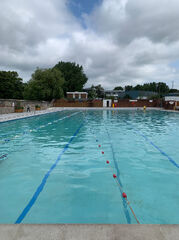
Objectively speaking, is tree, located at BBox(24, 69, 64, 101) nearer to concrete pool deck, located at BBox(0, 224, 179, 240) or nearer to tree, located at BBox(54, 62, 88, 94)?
tree, located at BBox(54, 62, 88, 94)

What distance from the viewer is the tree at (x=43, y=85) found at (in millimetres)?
34438

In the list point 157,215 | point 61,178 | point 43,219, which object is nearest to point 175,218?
point 157,215

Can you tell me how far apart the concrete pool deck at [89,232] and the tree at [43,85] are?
34.5 meters

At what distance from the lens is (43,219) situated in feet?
8.55

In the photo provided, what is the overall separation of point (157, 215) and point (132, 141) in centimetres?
507

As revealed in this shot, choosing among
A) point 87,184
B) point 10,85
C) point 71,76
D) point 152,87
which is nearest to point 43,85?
point 10,85

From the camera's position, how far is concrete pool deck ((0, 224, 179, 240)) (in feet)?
5.25

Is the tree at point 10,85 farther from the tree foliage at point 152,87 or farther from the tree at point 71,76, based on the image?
the tree foliage at point 152,87

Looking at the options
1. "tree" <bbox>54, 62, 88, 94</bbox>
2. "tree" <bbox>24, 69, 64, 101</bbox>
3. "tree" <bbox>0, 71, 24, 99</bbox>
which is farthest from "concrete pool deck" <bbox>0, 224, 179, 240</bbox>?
"tree" <bbox>54, 62, 88, 94</bbox>

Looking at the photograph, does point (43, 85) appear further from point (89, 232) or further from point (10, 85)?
point (89, 232)

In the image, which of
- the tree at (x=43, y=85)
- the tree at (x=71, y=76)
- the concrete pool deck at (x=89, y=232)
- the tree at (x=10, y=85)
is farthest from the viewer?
the tree at (x=71, y=76)

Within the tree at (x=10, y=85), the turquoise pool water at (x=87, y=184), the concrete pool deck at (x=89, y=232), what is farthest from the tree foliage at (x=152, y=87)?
the concrete pool deck at (x=89, y=232)

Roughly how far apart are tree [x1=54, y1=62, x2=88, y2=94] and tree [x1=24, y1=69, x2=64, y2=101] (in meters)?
13.6

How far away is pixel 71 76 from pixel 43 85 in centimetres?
1827
